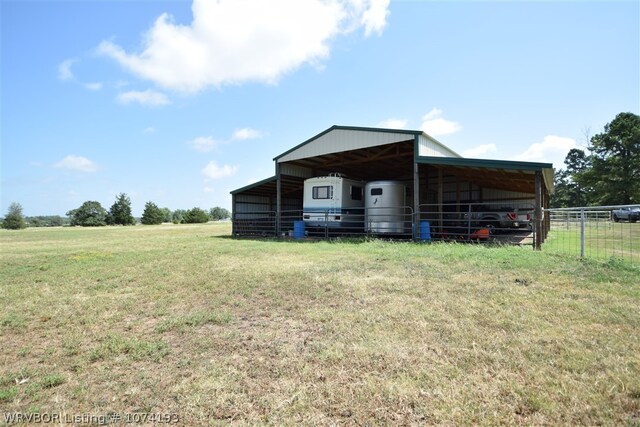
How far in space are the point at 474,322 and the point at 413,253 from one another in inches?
209

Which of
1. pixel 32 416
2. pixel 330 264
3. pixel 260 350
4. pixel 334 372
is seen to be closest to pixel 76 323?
pixel 32 416

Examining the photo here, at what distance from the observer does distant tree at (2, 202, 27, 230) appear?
3972 cm

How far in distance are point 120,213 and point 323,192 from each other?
160 feet

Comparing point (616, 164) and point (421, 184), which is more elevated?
point (616, 164)

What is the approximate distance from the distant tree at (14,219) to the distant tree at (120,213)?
1176 centimetres

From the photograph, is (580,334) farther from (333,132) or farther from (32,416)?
(333,132)

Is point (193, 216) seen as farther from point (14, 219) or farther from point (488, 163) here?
point (488, 163)

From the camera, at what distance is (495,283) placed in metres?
5.53

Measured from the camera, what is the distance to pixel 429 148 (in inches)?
539

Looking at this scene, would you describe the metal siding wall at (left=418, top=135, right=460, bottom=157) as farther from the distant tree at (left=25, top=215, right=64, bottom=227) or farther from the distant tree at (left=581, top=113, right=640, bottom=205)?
the distant tree at (left=25, top=215, right=64, bottom=227)

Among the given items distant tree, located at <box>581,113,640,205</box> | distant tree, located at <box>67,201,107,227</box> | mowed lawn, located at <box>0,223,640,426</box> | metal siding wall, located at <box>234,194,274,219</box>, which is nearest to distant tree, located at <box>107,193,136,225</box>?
distant tree, located at <box>67,201,107,227</box>

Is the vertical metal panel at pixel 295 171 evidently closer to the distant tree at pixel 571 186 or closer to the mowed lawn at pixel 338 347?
the mowed lawn at pixel 338 347

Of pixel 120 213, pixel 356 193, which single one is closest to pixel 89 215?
pixel 120 213

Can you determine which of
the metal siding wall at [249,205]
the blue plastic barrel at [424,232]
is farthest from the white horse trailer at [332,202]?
the metal siding wall at [249,205]
